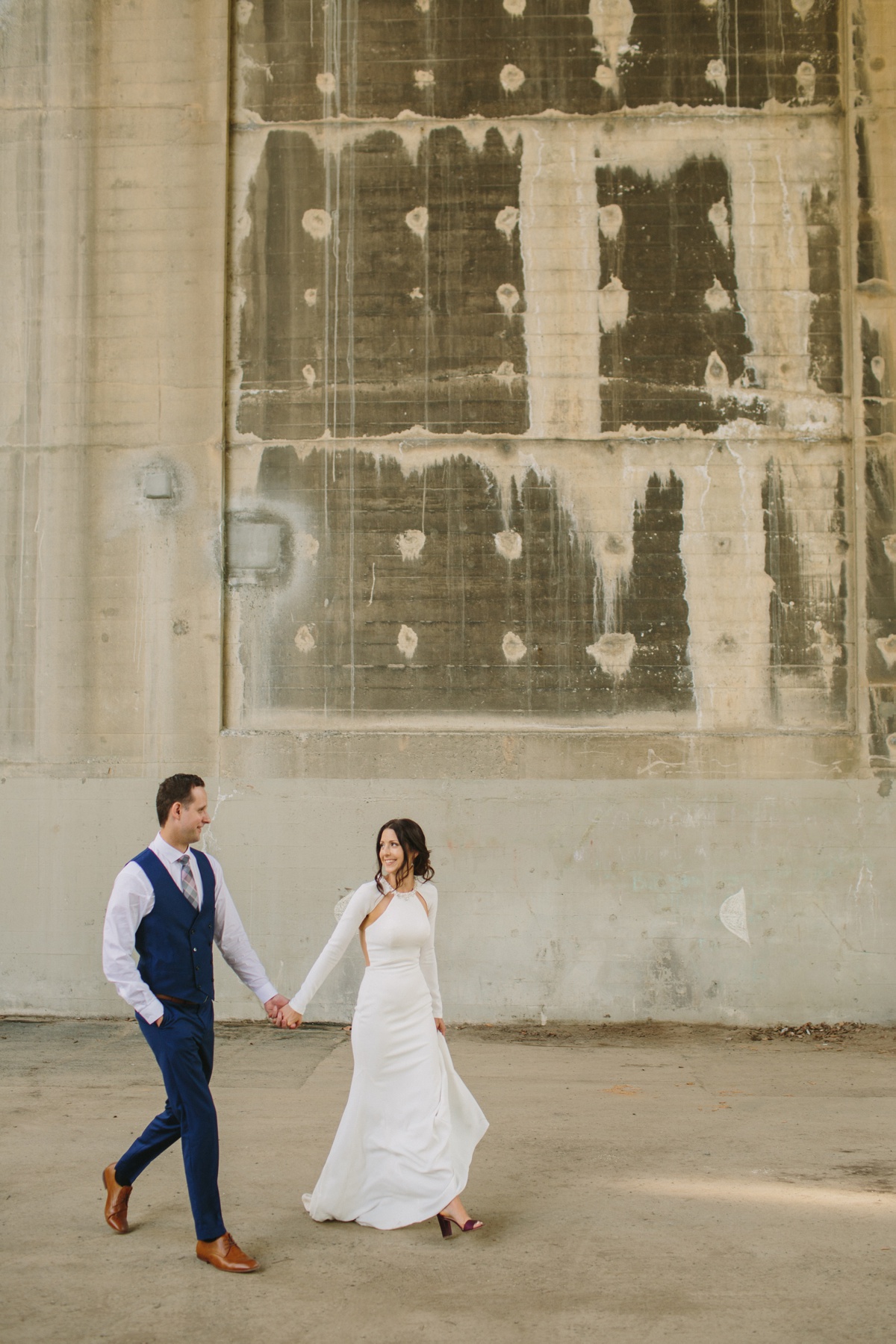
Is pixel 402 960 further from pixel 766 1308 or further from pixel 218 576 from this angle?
pixel 218 576

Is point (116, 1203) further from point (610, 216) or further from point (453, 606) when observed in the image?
point (610, 216)

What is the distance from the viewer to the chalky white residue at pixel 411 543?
855cm

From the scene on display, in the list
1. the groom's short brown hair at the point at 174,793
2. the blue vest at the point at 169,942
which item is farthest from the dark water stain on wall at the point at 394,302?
the blue vest at the point at 169,942

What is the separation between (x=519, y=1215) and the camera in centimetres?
449

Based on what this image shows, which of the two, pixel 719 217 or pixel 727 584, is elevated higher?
pixel 719 217

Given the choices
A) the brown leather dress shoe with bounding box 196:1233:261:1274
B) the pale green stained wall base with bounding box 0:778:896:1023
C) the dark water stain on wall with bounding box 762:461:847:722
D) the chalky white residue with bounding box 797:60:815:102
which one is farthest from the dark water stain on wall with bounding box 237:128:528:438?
the brown leather dress shoe with bounding box 196:1233:261:1274

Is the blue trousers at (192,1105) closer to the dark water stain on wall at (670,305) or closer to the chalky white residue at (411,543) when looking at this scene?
the chalky white residue at (411,543)

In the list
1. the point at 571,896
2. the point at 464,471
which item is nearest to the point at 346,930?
the point at 571,896

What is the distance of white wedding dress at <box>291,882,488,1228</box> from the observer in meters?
4.27

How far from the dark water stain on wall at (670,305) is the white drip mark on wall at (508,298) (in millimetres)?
686

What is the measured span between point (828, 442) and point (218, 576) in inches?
189

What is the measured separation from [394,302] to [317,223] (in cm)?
88

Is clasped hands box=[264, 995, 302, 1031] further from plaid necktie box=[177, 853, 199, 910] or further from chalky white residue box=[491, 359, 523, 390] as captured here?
Result: chalky white residue box=[491, 359, 523, 390]

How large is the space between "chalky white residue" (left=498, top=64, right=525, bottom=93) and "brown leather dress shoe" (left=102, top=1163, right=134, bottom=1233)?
7963 millimetres
